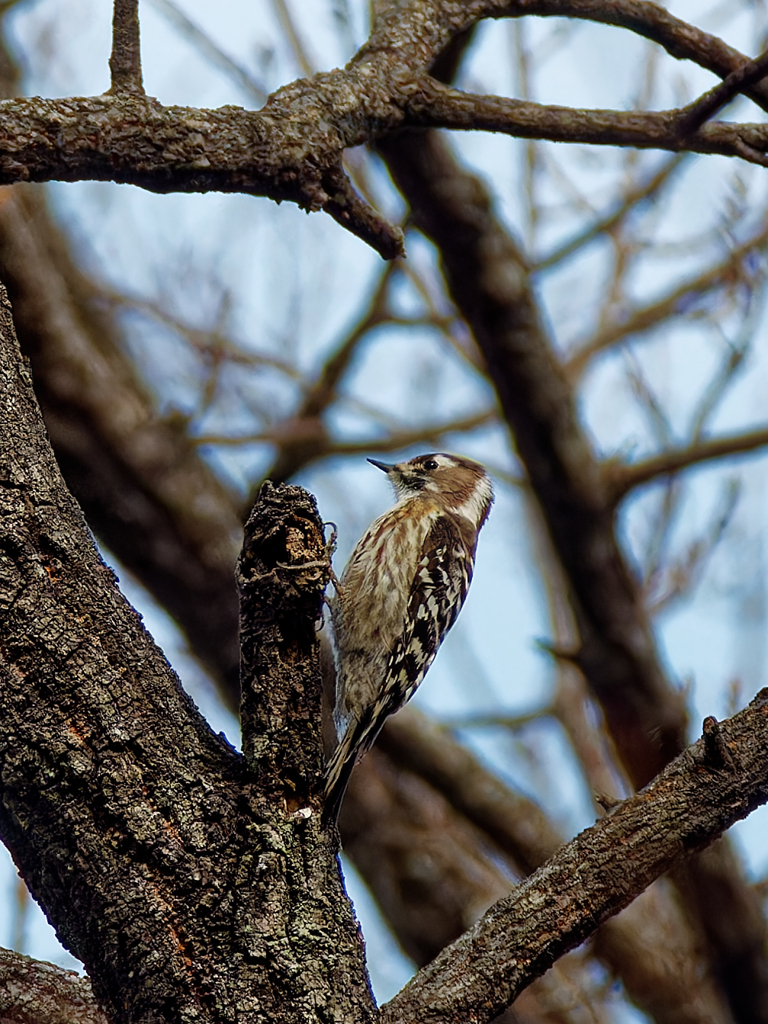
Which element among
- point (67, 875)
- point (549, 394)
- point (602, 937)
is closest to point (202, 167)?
point (67, 875)

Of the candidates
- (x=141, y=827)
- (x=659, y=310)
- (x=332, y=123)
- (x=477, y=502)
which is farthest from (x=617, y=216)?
(x=141, y=827)

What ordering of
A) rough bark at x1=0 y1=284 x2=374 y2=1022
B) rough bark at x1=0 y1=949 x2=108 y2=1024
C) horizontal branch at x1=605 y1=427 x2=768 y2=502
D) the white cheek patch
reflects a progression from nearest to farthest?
1. rough bark at x1=0 y1=284 x2=374 y2=1022
2. rough bark at x1=0 y1=949 x2=108 y2=1024
3. horizontal branch at x1=605 y1=427 x2=768 y2=502
4. the white cheek patch

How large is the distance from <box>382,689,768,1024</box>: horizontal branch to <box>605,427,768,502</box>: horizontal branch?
2837 mm

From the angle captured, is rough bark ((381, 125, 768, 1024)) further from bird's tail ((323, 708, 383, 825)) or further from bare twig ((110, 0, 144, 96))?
bare twig ((110, 0, 144, 96))

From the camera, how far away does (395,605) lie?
4.69m

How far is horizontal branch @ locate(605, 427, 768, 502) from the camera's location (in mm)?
5332

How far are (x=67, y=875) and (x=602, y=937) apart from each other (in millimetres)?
3599

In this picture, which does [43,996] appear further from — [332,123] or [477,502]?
[477,502]

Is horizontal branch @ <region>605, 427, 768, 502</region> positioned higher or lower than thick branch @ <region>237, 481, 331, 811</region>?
higher

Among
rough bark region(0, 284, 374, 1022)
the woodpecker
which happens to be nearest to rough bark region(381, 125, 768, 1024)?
the woodpecker

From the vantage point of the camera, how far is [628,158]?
23.9 feet

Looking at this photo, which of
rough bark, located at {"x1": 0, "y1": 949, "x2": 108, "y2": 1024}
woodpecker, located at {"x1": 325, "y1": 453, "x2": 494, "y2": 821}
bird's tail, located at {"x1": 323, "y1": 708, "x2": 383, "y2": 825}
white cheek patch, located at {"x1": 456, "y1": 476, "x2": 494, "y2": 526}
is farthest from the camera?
white cheek patch, located at {"x1": 456, "y1": 476, "x2": 494, "y2": 526}

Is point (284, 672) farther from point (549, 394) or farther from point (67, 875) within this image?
point (549, 394)

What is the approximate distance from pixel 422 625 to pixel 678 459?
174 cm
